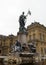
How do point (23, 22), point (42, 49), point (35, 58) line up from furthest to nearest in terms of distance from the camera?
1. point (42, 49)
2. point (23, 22)
3. point (35, 58)

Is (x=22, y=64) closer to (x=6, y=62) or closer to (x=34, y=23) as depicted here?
(x=6, y=62)

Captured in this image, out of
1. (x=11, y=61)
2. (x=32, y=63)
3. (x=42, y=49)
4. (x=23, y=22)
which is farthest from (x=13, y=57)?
(x=42, y=49)

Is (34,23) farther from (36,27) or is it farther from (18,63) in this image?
(18,63)

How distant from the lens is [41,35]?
52906 millimetres

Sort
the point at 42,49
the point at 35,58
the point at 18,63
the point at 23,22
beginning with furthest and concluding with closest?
the point at 42,49 < the point at 23,22 < the point at 35,58 < the point at 18,63

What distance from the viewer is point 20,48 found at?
51.5 feet

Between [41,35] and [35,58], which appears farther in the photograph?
[41,35]

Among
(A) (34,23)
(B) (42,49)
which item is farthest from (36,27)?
(B) (42,49)

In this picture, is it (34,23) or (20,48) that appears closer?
(20,48)

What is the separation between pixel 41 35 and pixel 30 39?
3578mm

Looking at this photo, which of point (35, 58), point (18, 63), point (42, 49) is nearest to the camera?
point (18, 63)

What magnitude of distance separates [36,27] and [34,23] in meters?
1.37

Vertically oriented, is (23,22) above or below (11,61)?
above

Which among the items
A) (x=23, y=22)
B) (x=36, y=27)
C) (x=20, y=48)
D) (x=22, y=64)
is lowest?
(x=22, y=64)
